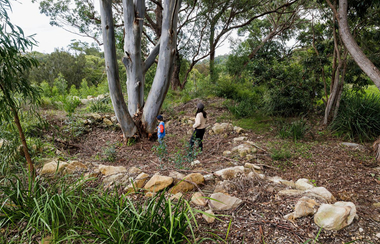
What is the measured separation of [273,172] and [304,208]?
1747mm

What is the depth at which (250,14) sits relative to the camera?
1126 centimetres

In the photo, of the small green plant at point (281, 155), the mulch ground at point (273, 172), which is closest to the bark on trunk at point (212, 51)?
the mulch ground at point (273, 172)

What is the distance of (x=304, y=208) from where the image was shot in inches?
74.7

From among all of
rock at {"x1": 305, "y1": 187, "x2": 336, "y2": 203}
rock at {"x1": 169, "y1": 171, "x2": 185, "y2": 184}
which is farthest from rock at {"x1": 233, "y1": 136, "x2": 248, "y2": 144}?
rock at {"x1": 305, "y1": 187, "x2": 336, "y2": 203}

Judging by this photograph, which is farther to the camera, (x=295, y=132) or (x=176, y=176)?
(x=295, y=132)

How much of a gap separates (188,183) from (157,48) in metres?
4.05

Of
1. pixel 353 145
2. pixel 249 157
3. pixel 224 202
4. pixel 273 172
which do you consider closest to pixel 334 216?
pixel 224 202

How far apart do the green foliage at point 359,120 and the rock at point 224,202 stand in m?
4.38

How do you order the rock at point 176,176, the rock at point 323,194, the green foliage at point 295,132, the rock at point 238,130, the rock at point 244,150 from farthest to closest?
the rock at point 238,130
the green foliage at point 295,132
the rock at point 244,150
the rock at point 176,176
the rock at point 323,194

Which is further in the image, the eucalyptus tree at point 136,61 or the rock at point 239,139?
the rock at point 239,139

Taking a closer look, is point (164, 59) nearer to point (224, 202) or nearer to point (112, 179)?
point (112, 179)

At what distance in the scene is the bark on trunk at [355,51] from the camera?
12.3 feet

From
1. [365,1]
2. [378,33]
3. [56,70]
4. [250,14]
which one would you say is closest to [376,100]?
[378,33]

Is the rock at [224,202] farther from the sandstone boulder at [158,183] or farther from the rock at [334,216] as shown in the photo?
the rock at [334,216]
